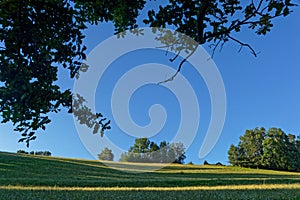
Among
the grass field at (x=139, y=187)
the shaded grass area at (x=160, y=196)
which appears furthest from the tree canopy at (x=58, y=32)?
the shaded grass area at (x=160, y=196)

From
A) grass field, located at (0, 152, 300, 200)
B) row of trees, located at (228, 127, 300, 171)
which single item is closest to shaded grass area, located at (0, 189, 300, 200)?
grass field, located at (0, 152, 300, 200)

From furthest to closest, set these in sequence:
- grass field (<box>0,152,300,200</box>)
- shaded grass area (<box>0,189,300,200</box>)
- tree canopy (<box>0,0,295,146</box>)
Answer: grass field (<box>0,152,300,200</box>), shaded grass area (<box>0,189,300,200</box>), tree canopy (<box>0,0,295,146</box>)

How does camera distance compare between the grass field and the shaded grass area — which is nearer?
the shaded grass area

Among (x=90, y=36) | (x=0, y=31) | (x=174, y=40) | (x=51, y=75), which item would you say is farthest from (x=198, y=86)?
(x=0, y=31)

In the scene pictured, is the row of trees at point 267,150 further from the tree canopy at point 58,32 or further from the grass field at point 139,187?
the tree canopy at point 58,32

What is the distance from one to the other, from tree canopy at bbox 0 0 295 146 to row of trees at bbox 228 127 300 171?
9844 centimetres

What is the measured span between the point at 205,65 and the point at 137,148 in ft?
354

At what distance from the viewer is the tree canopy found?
6227 millimetres

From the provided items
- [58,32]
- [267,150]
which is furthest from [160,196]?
[267,150]

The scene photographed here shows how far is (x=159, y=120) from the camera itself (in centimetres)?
816

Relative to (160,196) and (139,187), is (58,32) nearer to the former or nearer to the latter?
(160,196)

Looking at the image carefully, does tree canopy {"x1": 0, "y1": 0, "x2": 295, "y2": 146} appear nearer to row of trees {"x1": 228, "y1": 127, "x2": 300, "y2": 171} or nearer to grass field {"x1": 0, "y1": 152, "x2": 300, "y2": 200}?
grass field {"x1": 0, "y1": 152, "x2": 300, "y2": 200}

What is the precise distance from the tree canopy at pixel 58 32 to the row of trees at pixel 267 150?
323 feet

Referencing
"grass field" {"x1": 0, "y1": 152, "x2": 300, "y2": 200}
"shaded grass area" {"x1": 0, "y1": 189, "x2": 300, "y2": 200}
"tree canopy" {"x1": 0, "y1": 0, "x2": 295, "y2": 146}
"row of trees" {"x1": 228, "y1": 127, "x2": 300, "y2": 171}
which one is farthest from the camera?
"row of trees" {"x1": 228, "y1": 127, "x2": 300, "y2": 171}
